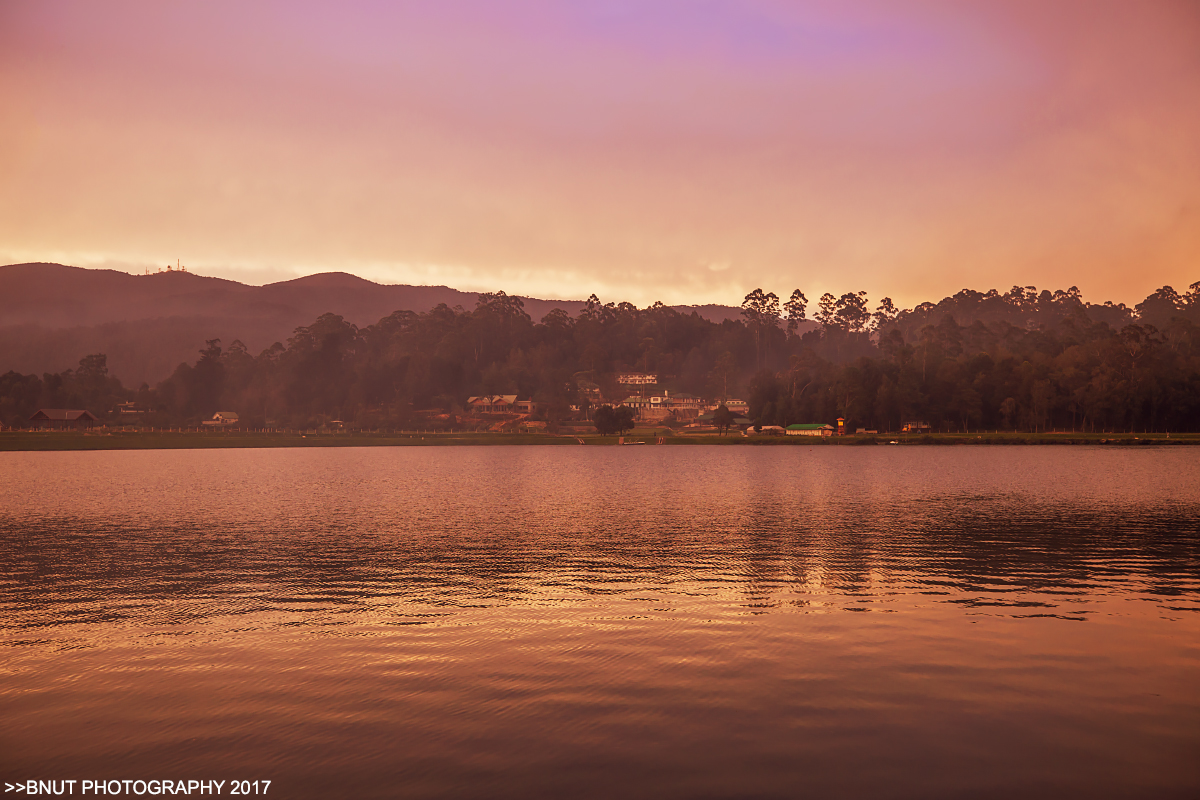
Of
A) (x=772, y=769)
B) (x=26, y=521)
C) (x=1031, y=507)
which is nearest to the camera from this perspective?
(x=772, y=769)

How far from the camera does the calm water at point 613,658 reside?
13250 mm

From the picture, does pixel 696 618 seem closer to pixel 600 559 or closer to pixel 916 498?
pixel 600 559

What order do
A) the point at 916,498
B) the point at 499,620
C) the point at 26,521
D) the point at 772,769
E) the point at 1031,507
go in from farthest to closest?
the point at 916,498 < the point at 1031,507 < the point at 26,521 < the point at 499,620 < the point at 772,769

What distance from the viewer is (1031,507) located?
5541 cm

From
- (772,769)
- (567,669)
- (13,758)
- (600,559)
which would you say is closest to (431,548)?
(600,559)

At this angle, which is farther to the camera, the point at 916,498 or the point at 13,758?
the point at 916,498

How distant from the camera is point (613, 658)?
1952 centimetres

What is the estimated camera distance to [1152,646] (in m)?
20.2

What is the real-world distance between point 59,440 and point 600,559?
201 m

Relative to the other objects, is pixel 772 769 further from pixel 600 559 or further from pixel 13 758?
pixel 600 559

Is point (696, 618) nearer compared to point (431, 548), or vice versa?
point (696, 618)

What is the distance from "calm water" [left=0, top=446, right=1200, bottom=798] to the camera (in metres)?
13.2

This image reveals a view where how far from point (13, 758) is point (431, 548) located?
997 inches

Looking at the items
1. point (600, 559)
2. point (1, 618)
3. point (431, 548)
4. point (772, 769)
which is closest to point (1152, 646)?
point (772, 769)
